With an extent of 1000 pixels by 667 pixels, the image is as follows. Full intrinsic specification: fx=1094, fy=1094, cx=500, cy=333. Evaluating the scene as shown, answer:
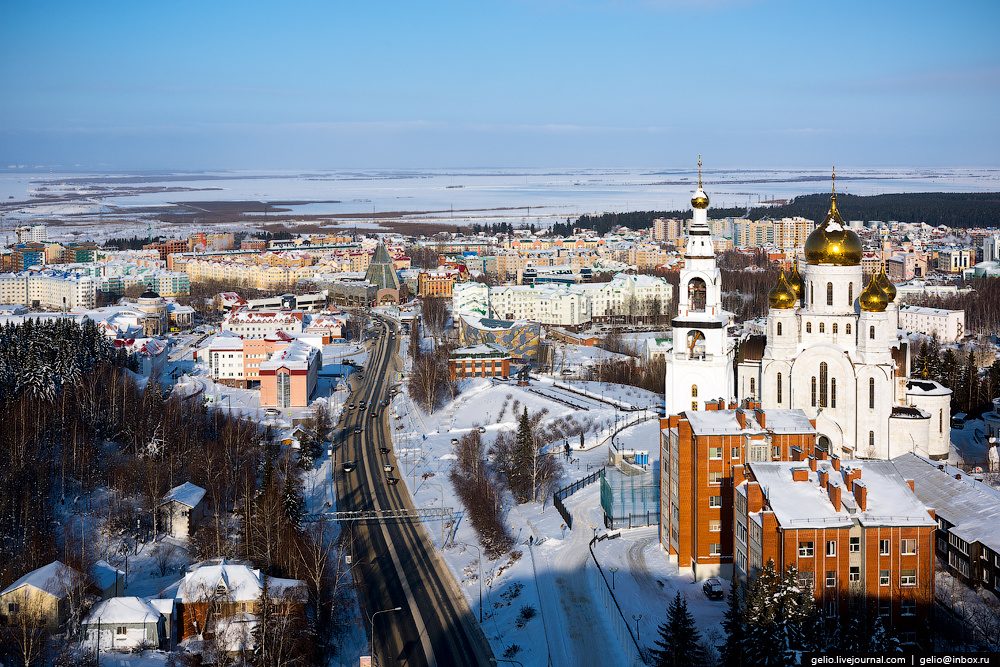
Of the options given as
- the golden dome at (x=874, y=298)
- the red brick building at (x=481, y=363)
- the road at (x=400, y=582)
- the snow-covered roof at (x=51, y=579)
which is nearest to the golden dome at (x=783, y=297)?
the golden dome at (x=874, y=298)

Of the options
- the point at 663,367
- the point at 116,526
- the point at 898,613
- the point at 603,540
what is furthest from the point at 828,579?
the point at 663,367

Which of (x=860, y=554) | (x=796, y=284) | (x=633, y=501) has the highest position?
(x=796, y=284)

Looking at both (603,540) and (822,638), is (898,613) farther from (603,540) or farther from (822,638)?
(603,540)

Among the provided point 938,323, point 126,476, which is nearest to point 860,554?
point 126,476

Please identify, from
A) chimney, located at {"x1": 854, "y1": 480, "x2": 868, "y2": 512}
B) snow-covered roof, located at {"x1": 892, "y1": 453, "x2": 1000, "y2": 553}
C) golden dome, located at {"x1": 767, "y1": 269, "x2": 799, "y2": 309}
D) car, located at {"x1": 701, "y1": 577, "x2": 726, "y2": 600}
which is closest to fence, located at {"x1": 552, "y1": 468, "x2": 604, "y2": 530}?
car, located at {"x1": 701, "y1": 577, "x2": 726, "y2": 600}

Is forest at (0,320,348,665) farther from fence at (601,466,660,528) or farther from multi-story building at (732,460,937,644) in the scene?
multi-story building at (732,460,937,644)

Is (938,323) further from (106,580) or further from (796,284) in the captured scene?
(106,580)
